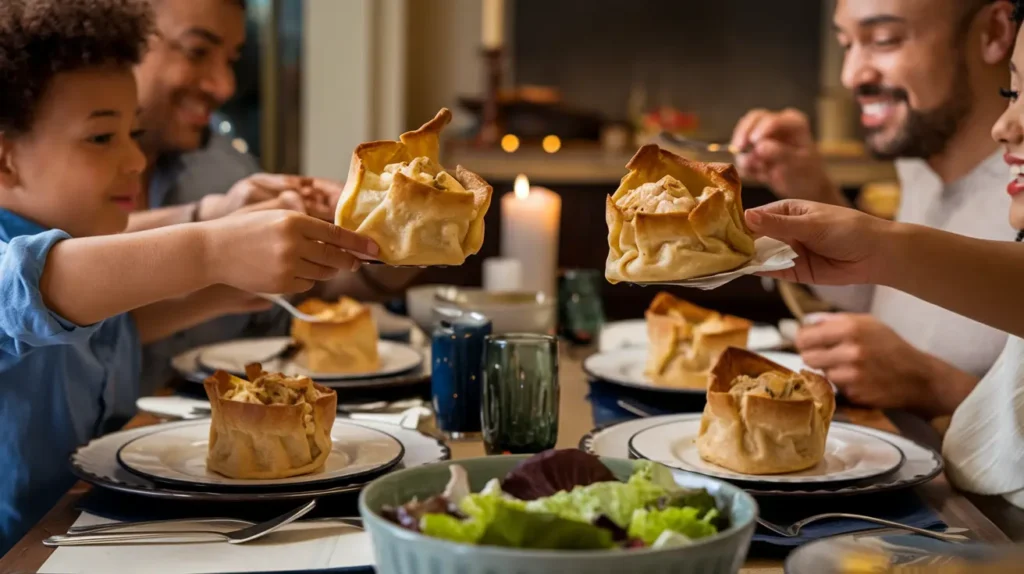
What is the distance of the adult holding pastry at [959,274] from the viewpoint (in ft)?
4.10

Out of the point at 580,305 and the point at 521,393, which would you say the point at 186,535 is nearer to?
the point at 521,393

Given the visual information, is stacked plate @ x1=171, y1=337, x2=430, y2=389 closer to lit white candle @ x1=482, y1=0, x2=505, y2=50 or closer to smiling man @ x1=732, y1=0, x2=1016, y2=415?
smiling man @ x1=732, y1=0, x2=1016, y2=415

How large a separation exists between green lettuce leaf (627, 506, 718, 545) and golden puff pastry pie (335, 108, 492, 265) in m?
0.49

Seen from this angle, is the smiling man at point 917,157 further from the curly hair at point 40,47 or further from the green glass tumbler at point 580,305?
the curly hair at point 40,47

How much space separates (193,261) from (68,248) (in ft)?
0.55

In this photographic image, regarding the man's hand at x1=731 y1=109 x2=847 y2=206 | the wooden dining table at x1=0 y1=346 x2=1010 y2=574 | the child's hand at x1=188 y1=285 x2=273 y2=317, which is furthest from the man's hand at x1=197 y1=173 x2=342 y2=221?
the man's hand at x1=731 y1=109 x2=847 y2=206

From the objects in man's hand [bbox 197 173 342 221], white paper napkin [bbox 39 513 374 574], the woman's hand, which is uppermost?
the woman's hand

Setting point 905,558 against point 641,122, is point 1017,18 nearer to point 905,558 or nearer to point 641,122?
point 905,558

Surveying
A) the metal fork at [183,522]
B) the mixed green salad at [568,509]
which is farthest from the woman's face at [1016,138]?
the metal fork at [183,522]

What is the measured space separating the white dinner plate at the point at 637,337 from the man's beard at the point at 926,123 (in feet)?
1.63

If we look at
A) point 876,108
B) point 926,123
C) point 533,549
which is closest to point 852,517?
point 533,549

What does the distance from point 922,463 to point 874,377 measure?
0.44 m

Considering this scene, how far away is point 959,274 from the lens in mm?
1256

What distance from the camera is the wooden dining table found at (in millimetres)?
1058
